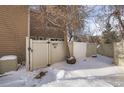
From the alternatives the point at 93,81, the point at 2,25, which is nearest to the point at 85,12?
the point at 2,25

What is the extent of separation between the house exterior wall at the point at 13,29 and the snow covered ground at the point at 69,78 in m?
1.07

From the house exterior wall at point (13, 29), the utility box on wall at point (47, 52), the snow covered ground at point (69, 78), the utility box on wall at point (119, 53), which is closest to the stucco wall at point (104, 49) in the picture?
the utility box on wall at point (47, 52)

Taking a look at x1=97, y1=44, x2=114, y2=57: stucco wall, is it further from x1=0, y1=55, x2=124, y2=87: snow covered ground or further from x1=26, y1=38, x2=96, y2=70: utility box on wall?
x1=0, y1=55, x2=124, y2=87: snow covered ground

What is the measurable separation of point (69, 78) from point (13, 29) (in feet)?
11.1

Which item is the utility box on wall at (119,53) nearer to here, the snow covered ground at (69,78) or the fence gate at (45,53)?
the snow covered ground at (69,78)

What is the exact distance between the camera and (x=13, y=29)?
752 centimetres

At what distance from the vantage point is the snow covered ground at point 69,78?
14.6 ft

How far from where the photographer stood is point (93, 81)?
4656 mm

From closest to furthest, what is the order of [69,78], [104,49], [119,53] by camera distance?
1. [69,78]
2. [119,53]
3. [104,49]

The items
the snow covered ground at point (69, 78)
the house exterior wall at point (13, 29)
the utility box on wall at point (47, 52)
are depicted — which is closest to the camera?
the snow covered ground at point (69, 78)

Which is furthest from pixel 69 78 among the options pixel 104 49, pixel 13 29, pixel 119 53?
pixel 104 49

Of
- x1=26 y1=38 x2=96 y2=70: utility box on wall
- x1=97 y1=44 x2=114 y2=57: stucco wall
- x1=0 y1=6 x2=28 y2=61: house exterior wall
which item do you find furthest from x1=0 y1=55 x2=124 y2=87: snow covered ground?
x1=97 y1=44 x2=114 y2=57: stucco wall

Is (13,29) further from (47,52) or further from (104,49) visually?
(104,49)
